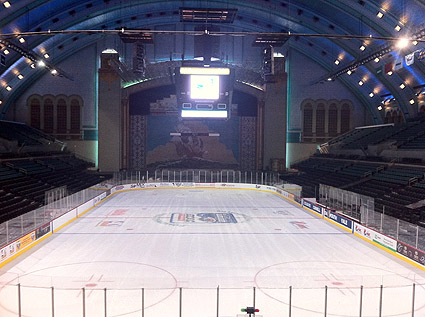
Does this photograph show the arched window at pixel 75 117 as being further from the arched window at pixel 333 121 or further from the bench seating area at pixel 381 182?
the arched window at pixel 333 121

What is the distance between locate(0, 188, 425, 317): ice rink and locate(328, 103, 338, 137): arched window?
1865 cm

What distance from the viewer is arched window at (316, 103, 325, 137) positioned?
40562mm

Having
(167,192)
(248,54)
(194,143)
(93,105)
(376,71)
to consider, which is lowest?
(167,192)

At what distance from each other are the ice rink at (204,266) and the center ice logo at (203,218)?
6 cm

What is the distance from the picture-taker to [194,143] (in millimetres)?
38969

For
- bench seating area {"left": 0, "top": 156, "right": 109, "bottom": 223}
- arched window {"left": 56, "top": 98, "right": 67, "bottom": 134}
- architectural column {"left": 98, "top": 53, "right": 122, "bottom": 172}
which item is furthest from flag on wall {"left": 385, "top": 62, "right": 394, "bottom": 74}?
arched window {"left": 56, "top": 98, "right": 67, "bottom": 134}

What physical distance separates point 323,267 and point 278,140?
A: 93.4 feet

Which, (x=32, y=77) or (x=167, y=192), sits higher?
(x=32, y=77)

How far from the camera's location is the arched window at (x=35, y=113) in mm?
38406

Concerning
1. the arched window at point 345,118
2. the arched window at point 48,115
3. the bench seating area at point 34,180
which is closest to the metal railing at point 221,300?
the bench seating area at point 34,180

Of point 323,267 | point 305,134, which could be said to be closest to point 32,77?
point 305,134

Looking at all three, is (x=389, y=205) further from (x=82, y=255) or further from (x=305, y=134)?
(x=305, y=134)

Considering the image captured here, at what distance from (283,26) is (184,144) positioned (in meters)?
15.5

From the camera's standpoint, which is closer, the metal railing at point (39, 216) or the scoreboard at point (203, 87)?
the metal railing at point (39, 216)
